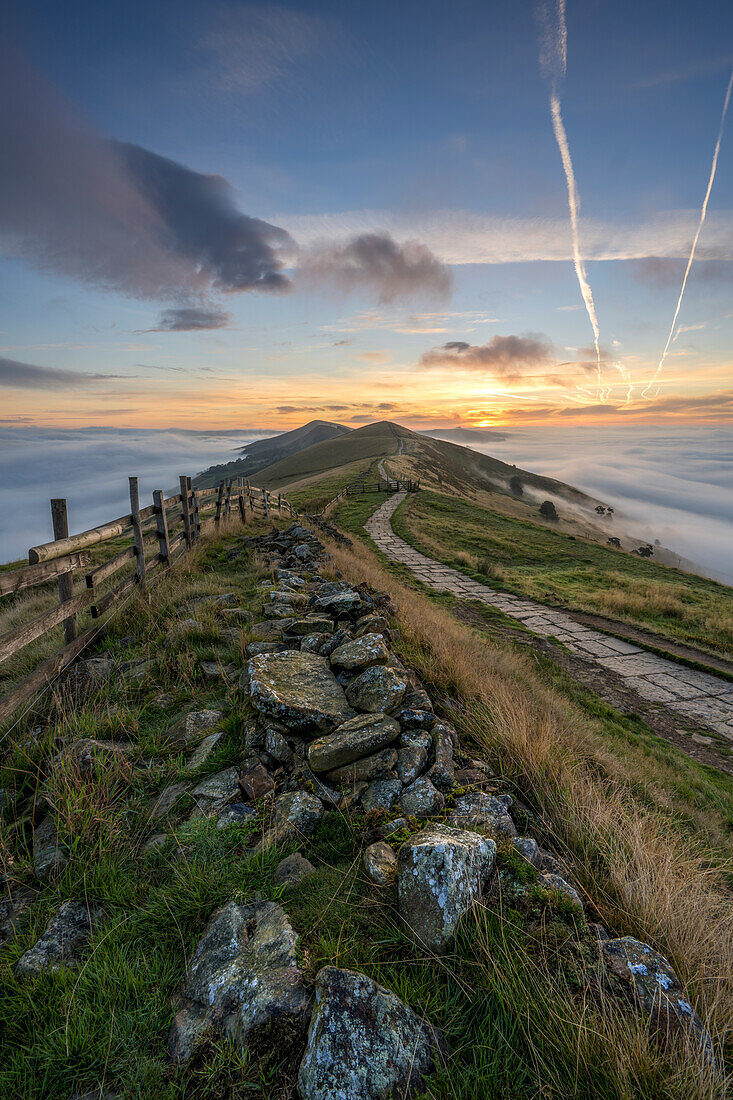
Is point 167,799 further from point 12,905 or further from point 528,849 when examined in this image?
point 528,849

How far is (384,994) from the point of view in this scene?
6.01 feet

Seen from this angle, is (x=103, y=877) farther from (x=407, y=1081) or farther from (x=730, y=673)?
(x=730, y=673)

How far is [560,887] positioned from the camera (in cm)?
227

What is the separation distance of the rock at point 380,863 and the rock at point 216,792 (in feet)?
3.50

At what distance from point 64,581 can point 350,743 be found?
3.77 meters

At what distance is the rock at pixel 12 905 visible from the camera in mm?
2359

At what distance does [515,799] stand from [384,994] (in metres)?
1.58

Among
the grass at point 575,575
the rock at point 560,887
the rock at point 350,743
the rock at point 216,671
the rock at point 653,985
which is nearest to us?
the rock at point 653,985

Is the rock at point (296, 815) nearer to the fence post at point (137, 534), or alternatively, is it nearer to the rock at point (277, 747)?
the rock at point (277, 747)

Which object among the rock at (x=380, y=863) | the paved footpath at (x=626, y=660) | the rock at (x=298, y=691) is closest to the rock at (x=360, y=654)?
the rock at (x=298, y=691)

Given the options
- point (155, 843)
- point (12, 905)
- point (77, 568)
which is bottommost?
point (12, 905)

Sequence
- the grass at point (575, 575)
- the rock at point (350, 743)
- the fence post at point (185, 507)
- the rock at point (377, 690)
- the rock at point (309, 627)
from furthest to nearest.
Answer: the grass at point (575, 575)
the fence post at point (185, 507)
the rock at point (309, 627)
the rock at point (377, 690)
the rock at point (350, 743)

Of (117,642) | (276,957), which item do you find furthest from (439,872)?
(117,642)

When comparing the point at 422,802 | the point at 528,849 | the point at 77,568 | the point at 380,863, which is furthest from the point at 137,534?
the point at 528,849
